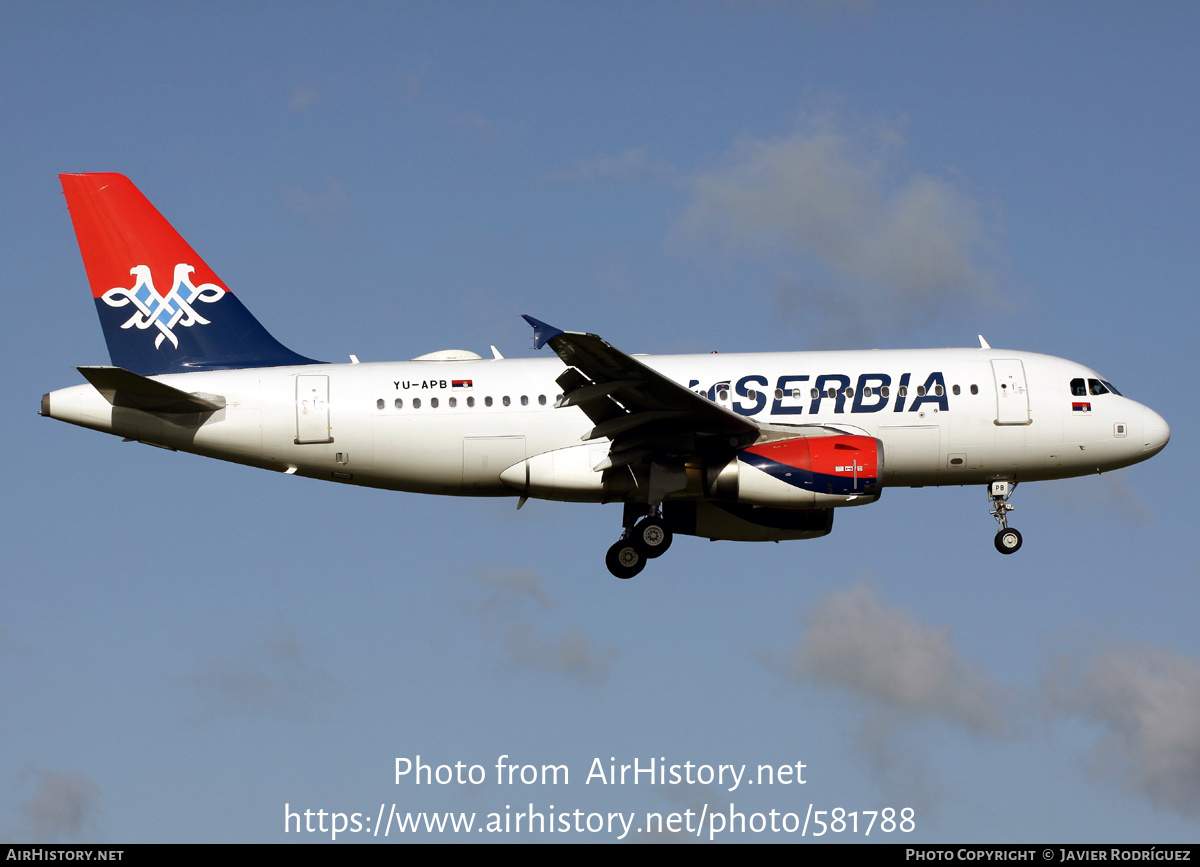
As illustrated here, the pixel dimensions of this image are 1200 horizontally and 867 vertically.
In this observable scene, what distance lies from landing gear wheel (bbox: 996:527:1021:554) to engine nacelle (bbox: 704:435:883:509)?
4.73m

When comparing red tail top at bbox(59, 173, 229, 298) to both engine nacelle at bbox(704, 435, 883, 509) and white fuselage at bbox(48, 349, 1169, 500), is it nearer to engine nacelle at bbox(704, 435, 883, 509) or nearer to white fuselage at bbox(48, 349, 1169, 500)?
white fuselage at bbox(48, 349, 1169, 500)

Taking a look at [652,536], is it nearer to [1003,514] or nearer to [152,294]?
[1003,514]

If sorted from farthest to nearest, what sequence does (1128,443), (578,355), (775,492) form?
(1128,443)
(775,492)
(578,355)

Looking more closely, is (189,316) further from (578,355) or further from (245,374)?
(578,355)

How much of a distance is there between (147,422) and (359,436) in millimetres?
5044

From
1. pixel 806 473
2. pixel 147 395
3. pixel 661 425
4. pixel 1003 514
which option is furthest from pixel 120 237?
pixel 1003 514

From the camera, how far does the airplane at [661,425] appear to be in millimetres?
32594

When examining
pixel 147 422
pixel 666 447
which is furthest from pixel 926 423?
pixel 147 422

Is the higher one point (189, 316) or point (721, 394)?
point (189, 316)

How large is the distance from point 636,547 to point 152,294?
1407cm

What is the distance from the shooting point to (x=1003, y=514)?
3512 cm

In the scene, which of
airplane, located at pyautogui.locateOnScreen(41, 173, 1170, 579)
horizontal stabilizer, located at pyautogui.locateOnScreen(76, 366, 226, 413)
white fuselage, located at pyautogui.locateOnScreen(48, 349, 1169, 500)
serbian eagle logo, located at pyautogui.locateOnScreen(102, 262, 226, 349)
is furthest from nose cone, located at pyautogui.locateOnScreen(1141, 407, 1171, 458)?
serbian eagle logo, located at pyautogui.locateOnScreen(102, 262, 226, 349)

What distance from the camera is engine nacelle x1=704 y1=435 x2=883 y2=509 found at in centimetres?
3189

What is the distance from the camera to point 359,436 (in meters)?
33.6
